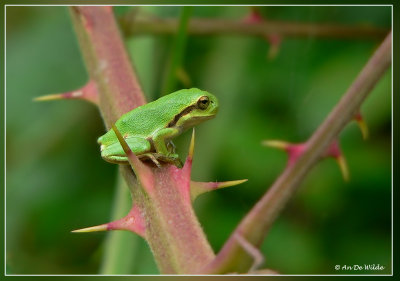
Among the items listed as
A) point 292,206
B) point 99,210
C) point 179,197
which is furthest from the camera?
point 292,206

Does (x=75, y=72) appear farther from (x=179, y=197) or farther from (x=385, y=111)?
(x=385, y=111)

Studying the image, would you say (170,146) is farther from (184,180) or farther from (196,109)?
(184,180)

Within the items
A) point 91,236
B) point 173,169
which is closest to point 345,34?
point 173,169

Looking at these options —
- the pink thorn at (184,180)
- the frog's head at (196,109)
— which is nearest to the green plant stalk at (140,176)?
the pink thorn at (184,180)

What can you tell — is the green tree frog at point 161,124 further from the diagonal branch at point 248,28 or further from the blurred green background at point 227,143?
the diagonal branch at point 248,28
